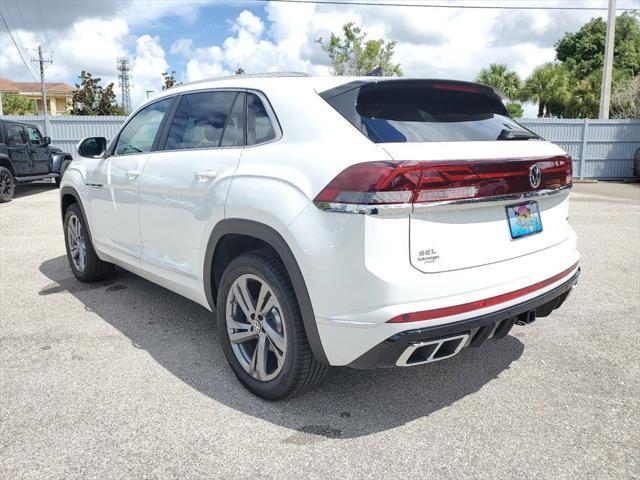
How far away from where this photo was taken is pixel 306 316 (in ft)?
8.47

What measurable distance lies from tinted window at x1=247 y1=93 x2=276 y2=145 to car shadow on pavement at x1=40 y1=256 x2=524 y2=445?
1.47m

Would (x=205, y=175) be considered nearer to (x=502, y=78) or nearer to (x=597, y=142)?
(x=597, y=142)

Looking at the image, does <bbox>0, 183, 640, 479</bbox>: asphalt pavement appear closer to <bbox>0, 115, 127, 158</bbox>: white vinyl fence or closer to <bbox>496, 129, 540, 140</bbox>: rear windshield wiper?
<bbox>496, 129, 540, 140</bbox>: rear windshield wiper

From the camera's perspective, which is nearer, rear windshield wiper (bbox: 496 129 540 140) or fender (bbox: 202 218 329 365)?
fender (bbox: 202 218 329 365)

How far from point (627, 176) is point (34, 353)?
71.3 ft

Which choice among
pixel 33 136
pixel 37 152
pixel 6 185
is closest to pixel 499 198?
pixel 6 185

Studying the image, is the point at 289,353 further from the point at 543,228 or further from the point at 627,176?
the point at 627,176

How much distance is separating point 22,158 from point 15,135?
1.90ft

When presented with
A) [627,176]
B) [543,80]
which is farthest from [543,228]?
[543,80]

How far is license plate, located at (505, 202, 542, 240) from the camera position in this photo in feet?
8.85

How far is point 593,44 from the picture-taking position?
40781 mm

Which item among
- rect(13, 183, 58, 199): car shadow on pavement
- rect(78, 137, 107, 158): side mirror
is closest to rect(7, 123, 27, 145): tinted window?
rect(13, 183, 58, 199): car shadow on pavement

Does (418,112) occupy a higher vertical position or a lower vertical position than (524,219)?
higher

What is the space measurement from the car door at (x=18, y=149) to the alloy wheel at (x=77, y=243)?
887 centimetres
